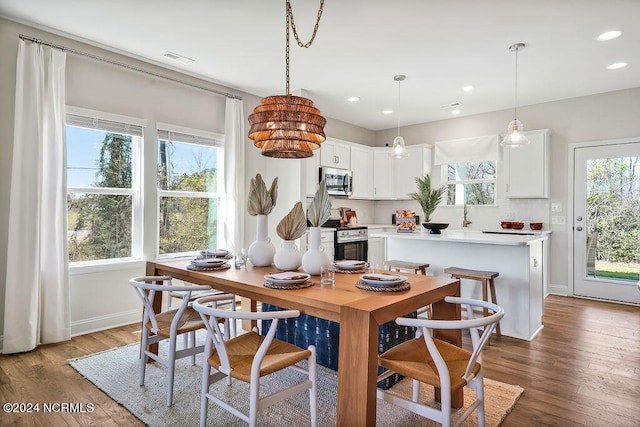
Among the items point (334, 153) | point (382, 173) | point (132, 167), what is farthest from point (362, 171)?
point (132, 167)

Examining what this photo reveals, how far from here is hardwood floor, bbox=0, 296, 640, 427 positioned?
6.86 feet

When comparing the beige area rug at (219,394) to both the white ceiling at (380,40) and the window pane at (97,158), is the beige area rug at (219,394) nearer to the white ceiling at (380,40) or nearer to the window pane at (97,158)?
the window pane at (97,158)

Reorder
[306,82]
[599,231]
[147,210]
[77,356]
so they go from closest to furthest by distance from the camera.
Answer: [77,356], [147,210], [306,82], [599,231]

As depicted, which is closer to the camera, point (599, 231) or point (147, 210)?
point (147, 210)

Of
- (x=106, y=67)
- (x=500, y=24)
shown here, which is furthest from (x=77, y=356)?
(x=500, y=24)

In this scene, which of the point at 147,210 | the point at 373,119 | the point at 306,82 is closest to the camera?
the point at 147,210

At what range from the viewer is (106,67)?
3658 millimetres

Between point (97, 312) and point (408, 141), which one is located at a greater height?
point (408, 141)

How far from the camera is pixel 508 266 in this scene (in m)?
3.44

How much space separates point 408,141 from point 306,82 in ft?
9.20

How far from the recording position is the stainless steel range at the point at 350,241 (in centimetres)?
539

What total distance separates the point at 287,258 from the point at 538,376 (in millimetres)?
1960

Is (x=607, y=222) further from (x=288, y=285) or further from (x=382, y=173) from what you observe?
(x=288, y=285)

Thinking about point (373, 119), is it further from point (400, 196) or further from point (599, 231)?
point (599, 231)
